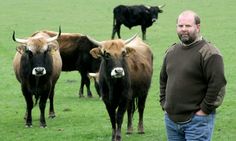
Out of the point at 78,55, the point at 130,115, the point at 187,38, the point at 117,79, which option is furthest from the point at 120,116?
the point at 78,55

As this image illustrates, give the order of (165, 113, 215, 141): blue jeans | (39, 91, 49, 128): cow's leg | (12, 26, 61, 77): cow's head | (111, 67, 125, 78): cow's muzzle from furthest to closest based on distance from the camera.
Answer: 1. (39, 91, 49, 128): cow's leg
2. (12, 26, 61, 77): cow's head
3. (111, 67, 125, 78): cow's muzzle
4. (165, 113, 215, 141): blue jeans

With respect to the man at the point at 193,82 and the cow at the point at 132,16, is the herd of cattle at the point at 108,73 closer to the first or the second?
the man at the point at 193,82

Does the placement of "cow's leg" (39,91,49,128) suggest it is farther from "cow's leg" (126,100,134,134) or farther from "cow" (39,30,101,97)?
"cow" (39,30,101,97)

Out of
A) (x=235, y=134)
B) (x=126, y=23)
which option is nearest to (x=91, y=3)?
(x=126, y=23)

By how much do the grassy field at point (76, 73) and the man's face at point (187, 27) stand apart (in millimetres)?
4654

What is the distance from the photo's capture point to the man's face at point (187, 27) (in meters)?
6.57

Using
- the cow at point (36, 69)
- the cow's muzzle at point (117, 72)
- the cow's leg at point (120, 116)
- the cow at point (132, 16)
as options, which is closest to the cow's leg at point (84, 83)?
the cow at point (36, 69)

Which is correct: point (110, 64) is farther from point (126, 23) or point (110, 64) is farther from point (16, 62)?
point (126, 23)

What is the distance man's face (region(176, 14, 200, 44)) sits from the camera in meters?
6.57

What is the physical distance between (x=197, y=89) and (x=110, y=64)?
3831 mm

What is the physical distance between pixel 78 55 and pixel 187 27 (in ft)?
34.2

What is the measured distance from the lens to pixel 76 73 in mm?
20453

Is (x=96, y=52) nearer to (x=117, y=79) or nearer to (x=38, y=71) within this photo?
(x=117, y=79)

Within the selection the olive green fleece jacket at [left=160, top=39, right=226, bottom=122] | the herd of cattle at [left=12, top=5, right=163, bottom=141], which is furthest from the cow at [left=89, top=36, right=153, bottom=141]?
the olive green fleece jacket at [left=160, top=39, right=226, bottom=122]
